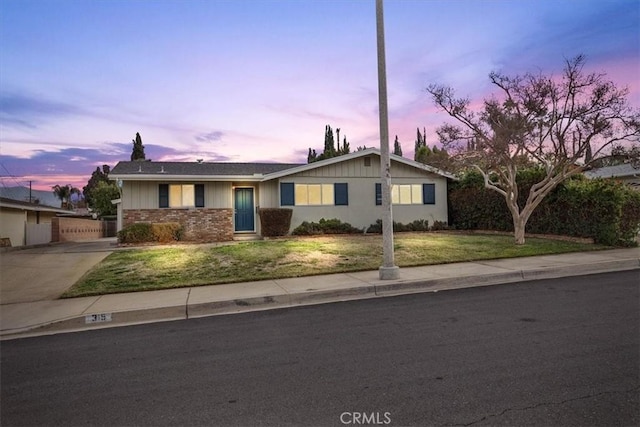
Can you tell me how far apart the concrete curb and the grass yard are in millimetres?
2029

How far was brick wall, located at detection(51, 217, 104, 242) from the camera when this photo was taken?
Answer: 28.2 metres

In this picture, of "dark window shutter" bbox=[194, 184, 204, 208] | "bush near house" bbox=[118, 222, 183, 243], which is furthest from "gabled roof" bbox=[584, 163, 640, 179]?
"bush near house" bbox=[118, 222, 183, 243]

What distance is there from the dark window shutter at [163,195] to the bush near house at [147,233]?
141cm

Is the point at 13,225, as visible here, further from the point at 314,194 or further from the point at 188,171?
the point at 314,194

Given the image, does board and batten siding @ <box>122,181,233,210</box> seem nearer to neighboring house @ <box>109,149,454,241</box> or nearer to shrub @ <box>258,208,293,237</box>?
neighboring house @ <box>109,149,454,241</box>

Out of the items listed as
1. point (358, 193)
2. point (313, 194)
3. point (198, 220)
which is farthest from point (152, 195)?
point (358, 193)

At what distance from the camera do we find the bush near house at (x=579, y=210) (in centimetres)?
1370

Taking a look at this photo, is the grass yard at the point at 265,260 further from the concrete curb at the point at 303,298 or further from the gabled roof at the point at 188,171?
the gabled roof at the point at 188,171

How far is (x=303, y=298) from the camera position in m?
8.01

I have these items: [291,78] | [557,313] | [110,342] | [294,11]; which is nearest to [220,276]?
[110,342]

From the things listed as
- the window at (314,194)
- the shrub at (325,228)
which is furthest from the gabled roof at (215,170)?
the shrub at (325,228)

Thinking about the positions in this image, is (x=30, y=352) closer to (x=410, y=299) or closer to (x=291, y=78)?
(x=410, y=299)

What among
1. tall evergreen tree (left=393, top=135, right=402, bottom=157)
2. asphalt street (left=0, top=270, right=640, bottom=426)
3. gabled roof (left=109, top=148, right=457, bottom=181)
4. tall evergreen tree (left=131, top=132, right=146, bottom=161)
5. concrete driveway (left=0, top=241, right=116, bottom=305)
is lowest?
asphalt street (left=0, top=270, right=640, bottom=426)

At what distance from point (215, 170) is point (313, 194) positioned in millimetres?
5368
